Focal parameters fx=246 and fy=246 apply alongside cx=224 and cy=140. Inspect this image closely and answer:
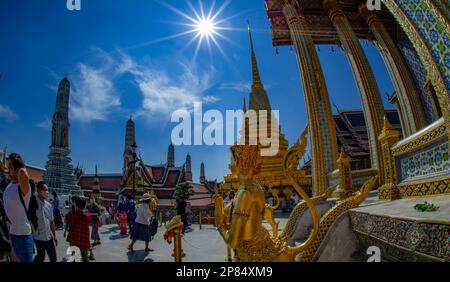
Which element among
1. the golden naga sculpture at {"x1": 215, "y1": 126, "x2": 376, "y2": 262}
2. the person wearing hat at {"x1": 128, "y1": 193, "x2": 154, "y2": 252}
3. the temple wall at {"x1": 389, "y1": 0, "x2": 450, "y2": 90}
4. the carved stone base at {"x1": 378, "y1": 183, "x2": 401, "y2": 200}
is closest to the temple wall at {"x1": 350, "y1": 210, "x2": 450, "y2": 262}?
the golden naga sculpture at {"x1": 215, "y1": 126, "x2": 376, "y2": 262}

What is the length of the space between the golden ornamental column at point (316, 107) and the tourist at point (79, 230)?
21.3 ft

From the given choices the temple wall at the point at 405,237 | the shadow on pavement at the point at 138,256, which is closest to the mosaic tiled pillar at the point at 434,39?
the temple wall at the point at 405,237

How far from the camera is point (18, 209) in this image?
257 centimetres

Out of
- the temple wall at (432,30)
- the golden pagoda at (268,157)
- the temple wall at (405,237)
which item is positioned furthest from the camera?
the golden pagoda at (268,157)

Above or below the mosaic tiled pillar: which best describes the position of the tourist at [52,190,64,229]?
below

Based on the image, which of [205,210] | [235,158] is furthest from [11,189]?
[205,210]

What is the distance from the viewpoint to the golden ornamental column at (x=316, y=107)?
814cm

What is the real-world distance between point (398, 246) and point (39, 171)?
26696 millimetres

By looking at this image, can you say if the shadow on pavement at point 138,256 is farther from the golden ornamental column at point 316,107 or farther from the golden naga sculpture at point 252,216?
the golden ornamental column at point 316,107

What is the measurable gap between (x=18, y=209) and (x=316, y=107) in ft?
27.2

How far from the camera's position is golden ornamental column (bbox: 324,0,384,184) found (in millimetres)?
7895

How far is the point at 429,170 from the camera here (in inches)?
108

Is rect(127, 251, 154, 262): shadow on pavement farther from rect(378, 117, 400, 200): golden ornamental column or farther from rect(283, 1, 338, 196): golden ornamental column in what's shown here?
rect(283, 1, 338, 196): golden ornamental column

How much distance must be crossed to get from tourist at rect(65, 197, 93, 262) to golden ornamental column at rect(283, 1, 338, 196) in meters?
6.51
